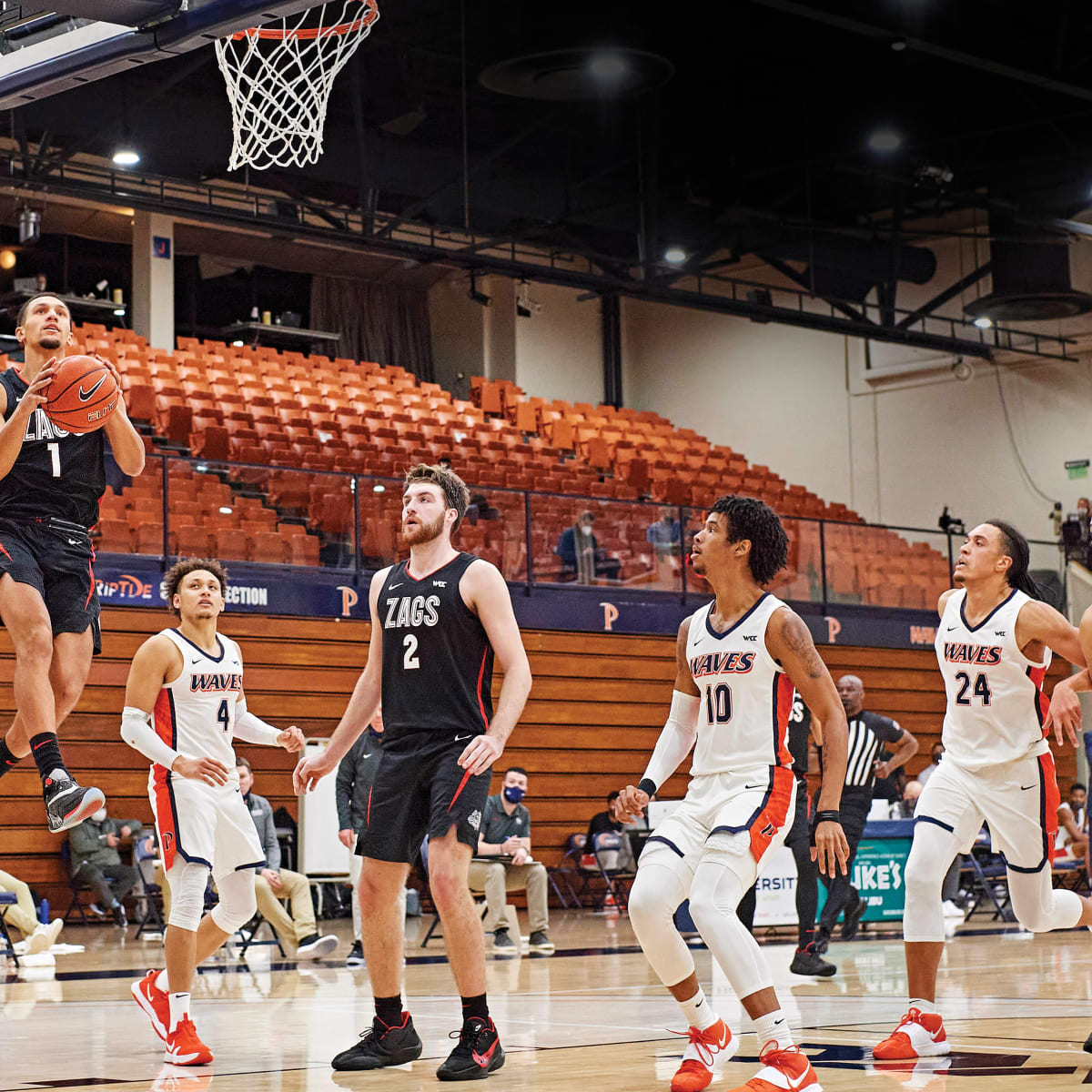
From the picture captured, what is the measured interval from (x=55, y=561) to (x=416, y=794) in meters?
1.42

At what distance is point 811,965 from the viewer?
28.6 ft

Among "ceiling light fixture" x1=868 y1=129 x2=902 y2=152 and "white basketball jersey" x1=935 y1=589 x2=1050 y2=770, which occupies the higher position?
"ceiling light fixture" x1=868 y1=129 x2=902 y2=152

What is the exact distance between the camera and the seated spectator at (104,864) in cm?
1306

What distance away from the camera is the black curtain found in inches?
992

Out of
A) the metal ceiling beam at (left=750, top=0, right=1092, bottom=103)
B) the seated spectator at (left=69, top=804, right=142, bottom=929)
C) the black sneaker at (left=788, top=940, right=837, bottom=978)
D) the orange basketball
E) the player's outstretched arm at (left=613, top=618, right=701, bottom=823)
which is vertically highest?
the metal ceiling beam at (left=750, top=0, right=1092, bottom=103)

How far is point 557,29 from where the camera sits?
17.7m

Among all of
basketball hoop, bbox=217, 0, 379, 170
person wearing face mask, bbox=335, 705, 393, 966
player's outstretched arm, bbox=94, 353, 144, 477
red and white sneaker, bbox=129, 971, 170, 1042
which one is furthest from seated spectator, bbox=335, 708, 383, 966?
player's outstretched arm, bbox=94, 353, 144, 477

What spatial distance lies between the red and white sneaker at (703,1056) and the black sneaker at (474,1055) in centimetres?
59

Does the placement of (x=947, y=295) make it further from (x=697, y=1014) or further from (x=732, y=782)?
(x=697, y=1014)

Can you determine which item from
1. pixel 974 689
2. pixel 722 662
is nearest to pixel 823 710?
pixel 722 662

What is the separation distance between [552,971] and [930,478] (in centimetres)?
1605

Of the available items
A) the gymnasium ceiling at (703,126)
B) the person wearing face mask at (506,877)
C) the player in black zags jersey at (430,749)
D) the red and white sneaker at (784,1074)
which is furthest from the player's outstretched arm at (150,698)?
the gymnasium ceiling at (703,126)

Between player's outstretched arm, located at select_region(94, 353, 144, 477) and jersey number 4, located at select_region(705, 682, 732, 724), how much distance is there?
2001 millimetres

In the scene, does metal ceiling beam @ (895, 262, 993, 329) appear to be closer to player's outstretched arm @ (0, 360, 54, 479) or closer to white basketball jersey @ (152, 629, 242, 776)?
white basketball jersey @ (152, 629, 242, 776)
